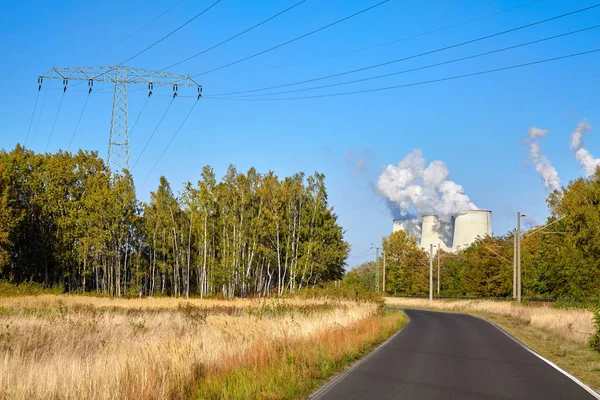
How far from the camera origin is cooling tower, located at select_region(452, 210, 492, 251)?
102 m

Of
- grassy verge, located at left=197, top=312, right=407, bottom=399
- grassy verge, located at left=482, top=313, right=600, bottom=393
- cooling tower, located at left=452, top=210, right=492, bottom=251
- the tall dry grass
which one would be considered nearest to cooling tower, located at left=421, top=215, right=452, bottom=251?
cooling tower, located at left=452, top=210, right=492, bottom=251

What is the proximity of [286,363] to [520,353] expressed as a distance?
963cm

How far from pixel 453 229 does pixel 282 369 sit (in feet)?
382

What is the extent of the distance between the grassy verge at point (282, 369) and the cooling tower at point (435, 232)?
10124 cm

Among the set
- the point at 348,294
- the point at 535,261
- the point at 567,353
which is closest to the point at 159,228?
the point at 348,294

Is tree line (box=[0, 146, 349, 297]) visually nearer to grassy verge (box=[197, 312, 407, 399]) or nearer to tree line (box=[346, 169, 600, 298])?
tree line (box=[346, 169, 600, 298])

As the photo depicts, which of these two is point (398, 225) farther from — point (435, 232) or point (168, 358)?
point (168, 358)

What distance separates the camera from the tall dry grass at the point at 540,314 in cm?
2505

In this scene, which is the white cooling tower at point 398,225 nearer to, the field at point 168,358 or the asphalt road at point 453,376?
the asphalt road at point 453,376

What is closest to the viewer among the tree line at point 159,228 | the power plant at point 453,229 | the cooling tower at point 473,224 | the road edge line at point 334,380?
the road edge line at point 334,380

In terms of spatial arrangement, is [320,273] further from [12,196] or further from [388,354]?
[388,354]

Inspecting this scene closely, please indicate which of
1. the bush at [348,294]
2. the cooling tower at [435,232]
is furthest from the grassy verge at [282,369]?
the cooling tower at [435,232]

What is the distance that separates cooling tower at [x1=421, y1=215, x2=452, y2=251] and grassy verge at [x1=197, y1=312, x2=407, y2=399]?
332 ft

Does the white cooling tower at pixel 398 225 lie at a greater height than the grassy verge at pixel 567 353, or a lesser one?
greater
